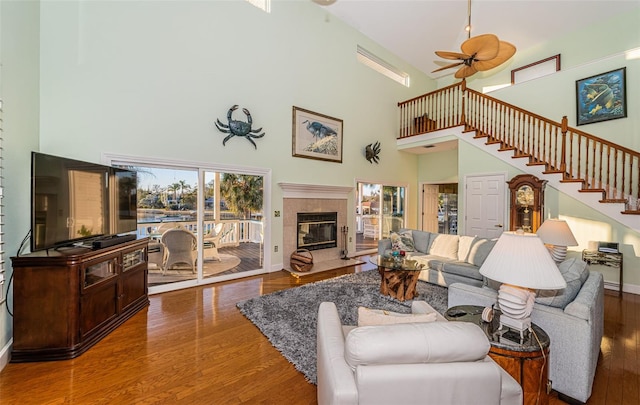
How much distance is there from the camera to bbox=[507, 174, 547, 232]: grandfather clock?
195 inches

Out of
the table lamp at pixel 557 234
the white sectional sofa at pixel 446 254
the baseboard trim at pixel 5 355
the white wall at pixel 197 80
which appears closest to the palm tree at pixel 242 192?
the white wall at pixel 197 80

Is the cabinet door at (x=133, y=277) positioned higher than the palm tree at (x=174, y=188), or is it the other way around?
the palm tree at (x=174, y=188)

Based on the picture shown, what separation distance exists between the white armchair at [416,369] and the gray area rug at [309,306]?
1078 millimetres

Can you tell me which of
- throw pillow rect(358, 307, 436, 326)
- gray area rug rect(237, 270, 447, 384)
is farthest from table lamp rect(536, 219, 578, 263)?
throw pillow rect(358, 307, 436, 326)

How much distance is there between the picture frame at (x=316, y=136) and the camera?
17.7 feet

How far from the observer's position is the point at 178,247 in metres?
4.16

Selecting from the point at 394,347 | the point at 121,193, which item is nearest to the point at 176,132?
the point at 121,193

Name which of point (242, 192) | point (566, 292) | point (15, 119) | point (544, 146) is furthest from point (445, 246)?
point (15, 119)

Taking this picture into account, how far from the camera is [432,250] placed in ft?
15.8

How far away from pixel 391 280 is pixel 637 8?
7.15 meters

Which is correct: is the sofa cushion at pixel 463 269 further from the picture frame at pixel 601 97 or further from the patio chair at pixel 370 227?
the picture frame at pixel 601 97

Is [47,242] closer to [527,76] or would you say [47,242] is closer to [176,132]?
[176,132]

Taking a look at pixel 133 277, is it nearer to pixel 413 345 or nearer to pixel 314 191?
pixel 413 345

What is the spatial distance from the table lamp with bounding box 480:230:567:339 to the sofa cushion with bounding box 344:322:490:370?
542mm
